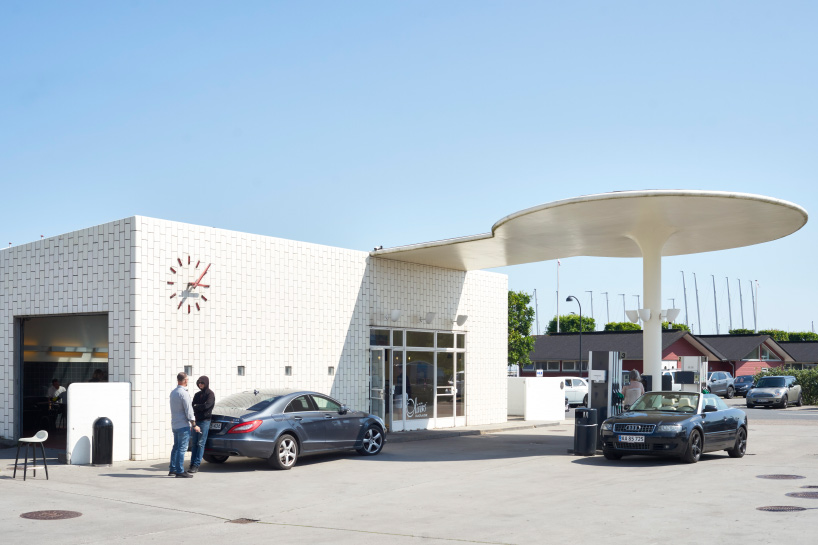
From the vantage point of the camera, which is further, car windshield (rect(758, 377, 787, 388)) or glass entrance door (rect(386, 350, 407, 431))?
car windshield (rect(758, 377, 787, 388))

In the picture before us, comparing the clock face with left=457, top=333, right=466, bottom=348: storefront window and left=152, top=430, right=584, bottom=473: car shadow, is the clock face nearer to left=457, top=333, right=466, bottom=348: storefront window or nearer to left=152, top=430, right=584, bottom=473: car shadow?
left=152, top=430, right=584, bottom=473: car shadow

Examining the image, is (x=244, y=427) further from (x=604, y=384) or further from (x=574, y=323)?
(x=574, y=323)

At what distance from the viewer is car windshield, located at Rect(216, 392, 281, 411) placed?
1492cm

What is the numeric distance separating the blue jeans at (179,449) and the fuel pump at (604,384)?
8.42 meters

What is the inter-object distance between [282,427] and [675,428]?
7.02m

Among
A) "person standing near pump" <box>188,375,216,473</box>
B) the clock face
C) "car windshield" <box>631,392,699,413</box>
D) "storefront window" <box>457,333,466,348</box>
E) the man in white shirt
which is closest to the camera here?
"person standing near pump" <box>188,375,216,473</box>

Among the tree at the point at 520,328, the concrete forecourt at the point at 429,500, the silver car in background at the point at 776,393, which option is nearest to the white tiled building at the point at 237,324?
the concrete forecourt at the point at 429,500

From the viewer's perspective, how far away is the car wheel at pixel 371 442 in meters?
16.8

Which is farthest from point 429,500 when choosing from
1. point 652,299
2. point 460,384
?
point 460,384

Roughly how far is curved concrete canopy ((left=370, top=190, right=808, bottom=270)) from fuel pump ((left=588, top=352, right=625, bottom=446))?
289 centimetres

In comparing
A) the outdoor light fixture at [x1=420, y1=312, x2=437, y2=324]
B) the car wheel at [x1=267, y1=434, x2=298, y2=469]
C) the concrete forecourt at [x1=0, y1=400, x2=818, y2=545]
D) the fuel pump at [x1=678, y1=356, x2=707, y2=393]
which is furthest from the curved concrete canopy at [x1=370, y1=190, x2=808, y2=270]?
the car wheel at [x1=267, y1=434, x2=298, y2=469]

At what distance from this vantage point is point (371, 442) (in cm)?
1705

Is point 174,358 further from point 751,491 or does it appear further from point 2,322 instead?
point 751,491

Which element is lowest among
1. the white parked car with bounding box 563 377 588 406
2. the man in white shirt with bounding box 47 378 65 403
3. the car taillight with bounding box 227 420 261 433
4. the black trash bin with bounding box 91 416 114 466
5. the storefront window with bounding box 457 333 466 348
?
the white parked car with bounding box 563 377 588 406
